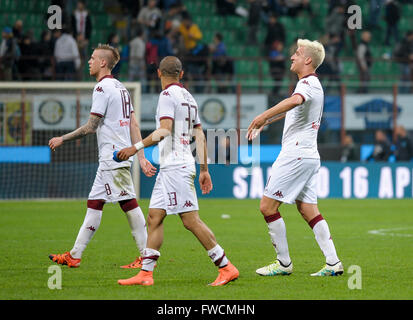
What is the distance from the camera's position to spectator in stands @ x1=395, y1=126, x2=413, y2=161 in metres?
22.2

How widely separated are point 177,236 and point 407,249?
3530 mm

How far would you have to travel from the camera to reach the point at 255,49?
26625mm

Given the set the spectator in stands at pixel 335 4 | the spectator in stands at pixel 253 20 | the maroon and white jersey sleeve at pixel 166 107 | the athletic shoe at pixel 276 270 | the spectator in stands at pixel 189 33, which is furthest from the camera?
the spectator in stands at pixel 253 20

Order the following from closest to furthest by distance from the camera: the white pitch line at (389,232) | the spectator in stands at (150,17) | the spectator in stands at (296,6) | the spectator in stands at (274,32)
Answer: the white pitch line at (389,232)
the spectator in stands at (150,17)
the spectator in stands at (274,32)
the spectator in stands at (296,6)

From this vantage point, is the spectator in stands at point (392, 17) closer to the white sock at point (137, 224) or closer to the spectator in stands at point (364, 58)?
the spectator in stands at point (364, 58)

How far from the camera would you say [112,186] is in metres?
8.95

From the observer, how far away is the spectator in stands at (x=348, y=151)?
22.4 metres

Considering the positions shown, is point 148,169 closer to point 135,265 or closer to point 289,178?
point 135,265

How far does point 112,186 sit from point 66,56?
13.5 meters

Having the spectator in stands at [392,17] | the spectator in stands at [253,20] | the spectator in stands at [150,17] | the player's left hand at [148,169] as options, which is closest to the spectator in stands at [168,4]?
the spectator in stands at [150,17]

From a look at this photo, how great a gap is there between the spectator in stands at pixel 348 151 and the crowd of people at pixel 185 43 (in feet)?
5.68

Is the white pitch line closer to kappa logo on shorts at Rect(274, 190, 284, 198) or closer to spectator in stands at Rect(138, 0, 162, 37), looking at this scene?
kappa logo on shorts at Rect(274, 190, 284, 198)
